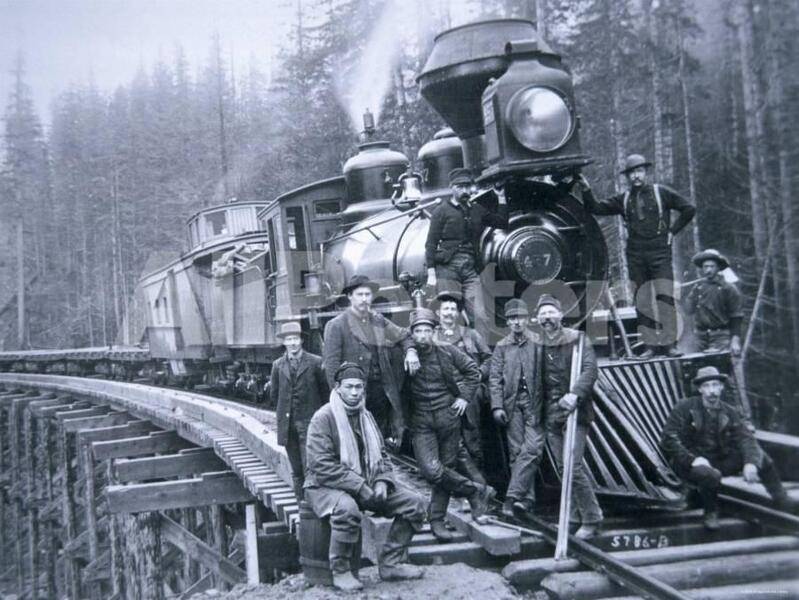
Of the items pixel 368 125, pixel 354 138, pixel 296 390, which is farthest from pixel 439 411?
pixel 354 138

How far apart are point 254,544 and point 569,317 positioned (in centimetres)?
316

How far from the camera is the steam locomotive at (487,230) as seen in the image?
5785 mm

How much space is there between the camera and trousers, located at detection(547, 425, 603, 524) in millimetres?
4949

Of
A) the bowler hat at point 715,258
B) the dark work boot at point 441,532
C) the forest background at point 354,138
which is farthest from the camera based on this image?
the forest background at point 354,138

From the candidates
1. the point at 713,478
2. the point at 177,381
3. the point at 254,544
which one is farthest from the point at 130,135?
the point at 713,478

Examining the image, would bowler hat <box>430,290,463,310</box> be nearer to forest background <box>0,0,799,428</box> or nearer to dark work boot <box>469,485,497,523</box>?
dark work boot <box>469,485,497,523</box>

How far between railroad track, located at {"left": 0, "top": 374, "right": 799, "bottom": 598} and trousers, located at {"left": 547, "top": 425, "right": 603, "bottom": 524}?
0.15 m

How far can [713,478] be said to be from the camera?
503 cm

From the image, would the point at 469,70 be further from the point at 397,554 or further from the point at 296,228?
the point at 296,228

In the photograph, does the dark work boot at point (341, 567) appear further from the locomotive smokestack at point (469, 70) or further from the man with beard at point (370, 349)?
the locomotive smokestack at point (469, 70)

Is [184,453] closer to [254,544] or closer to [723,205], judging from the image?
[254,544]

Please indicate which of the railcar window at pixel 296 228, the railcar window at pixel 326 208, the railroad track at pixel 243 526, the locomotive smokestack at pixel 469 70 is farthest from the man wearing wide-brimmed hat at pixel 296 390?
the railcar window at pixel 326 208

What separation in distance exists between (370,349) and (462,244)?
1242 millimetres

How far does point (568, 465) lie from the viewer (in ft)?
16.3
